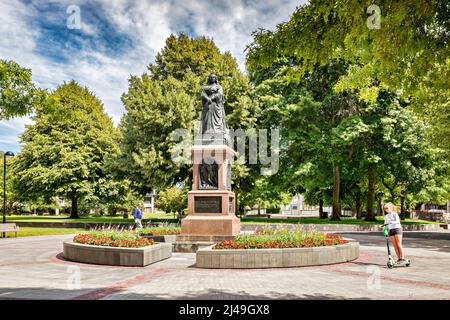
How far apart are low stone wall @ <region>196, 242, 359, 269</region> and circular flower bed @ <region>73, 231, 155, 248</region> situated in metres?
2.46

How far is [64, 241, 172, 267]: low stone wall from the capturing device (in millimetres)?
12016

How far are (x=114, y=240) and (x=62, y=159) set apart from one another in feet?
98.6

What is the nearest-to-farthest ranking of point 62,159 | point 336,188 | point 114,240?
point 114,240 < point 336,188 < point 62,159

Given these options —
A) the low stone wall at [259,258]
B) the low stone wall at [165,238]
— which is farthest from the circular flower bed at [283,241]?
the low stone wall at [165,238]

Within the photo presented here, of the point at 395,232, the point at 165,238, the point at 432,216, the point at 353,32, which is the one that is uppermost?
the point at 353,32

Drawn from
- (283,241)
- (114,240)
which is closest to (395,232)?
(283,241)

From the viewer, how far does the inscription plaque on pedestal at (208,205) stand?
17188mm

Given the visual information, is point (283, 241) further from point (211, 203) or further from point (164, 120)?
point (164, 120)

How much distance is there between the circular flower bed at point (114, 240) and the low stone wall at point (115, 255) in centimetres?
43

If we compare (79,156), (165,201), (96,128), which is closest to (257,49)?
(79,156)

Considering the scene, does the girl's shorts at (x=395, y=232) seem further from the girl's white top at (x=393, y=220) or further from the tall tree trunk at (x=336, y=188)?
the tall tree trunk at (x=336, y=188)

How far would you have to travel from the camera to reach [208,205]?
680 inches
